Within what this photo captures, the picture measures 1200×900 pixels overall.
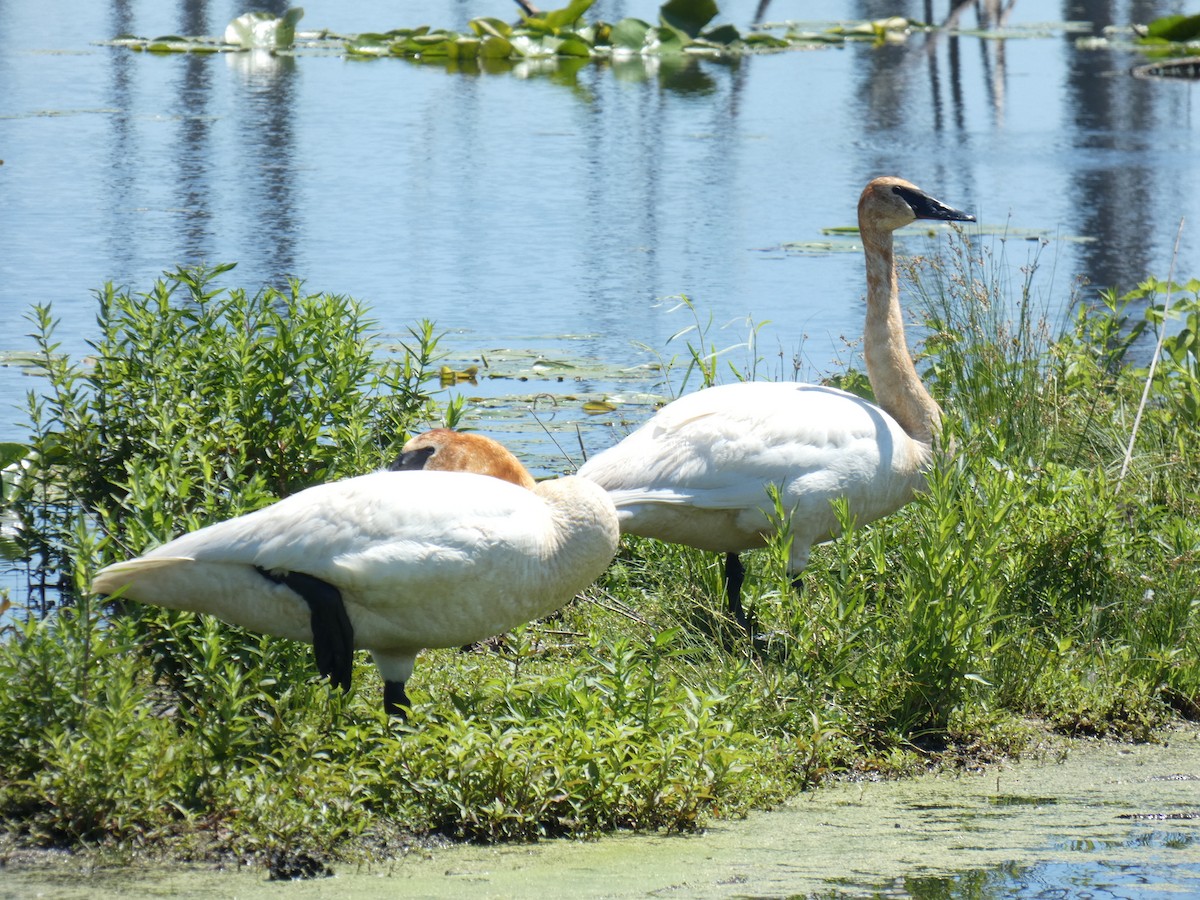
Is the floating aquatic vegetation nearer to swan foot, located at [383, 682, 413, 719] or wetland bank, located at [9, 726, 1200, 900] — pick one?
swan foot, located at [383, 682, 413, 719]

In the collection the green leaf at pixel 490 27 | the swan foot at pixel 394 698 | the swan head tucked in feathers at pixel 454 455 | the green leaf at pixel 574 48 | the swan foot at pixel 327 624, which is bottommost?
the swan foot at pixel 394 698

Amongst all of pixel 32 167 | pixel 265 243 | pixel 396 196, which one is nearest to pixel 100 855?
pixel 265 243

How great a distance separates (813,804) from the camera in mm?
4938

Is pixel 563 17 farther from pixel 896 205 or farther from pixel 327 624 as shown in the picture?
pixel 327 624

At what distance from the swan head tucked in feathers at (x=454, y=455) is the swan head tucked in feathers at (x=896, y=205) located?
74.6 inches

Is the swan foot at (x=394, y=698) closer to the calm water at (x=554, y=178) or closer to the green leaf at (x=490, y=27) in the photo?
the calm water at (x=554, y=178)

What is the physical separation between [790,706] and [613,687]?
2.32 ft

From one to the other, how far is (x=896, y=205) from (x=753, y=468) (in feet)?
4.95

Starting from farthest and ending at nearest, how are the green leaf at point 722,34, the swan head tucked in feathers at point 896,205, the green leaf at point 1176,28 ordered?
the green leaf at point 1176,28
the green leaf at point 722,34
the swan head tucked in feathers at point 896,205

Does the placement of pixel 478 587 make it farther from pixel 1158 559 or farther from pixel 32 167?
pixel 32 167

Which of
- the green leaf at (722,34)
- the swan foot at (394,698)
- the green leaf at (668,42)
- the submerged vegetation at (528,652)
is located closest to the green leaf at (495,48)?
the green leaf at (668,42)

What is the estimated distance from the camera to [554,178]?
15.5m

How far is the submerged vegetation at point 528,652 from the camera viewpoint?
14.5ft

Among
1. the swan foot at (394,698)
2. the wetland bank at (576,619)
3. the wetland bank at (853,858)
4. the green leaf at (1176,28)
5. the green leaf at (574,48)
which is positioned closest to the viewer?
the wetland bank at (853,858)
